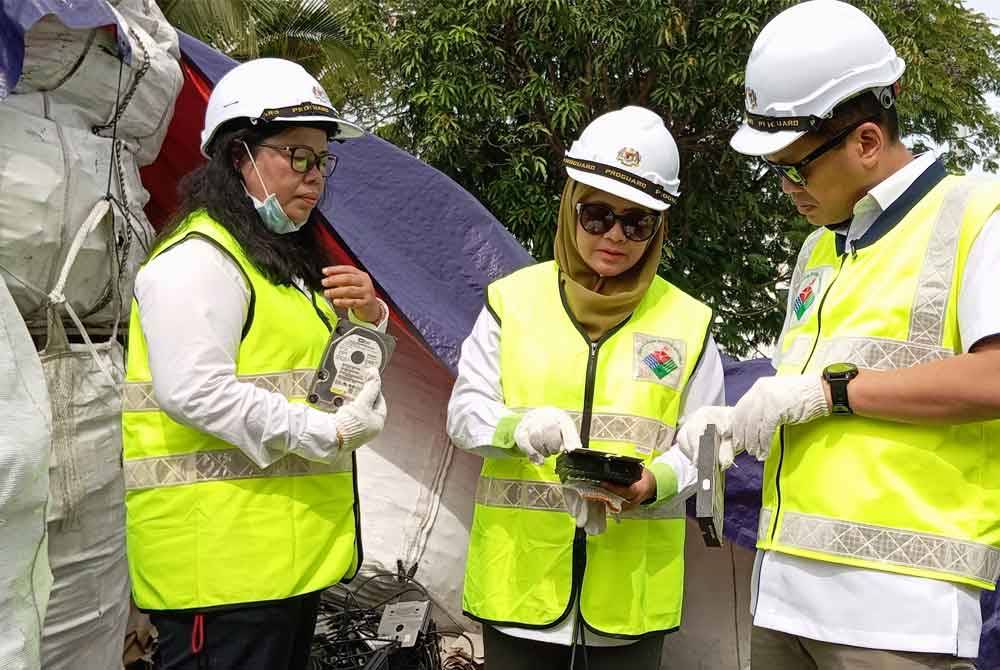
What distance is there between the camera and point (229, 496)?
1.88 m

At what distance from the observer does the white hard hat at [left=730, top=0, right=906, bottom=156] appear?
1620 mm

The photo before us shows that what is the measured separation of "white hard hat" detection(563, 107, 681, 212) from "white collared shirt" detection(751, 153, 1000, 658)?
1.88ft

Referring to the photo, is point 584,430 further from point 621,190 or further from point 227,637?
point 227,637

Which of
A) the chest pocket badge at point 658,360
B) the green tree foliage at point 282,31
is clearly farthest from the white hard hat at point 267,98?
the green tree foliage at point 282,31

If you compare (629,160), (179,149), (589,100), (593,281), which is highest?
(589,100)

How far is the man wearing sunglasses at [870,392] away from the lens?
1.48 metres

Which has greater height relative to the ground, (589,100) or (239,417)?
(589,100)

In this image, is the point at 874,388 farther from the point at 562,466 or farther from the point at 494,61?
the point at 494,61

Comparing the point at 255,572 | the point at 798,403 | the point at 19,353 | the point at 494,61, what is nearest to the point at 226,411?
the point at 255,572

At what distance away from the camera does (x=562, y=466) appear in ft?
6.08

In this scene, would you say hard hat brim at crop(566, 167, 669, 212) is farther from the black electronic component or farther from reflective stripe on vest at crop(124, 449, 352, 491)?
reflective stripe on vest at crop(124, 449, 352, 491)

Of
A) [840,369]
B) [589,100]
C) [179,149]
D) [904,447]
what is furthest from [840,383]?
[589,100]

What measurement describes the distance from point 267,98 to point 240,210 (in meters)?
0.24

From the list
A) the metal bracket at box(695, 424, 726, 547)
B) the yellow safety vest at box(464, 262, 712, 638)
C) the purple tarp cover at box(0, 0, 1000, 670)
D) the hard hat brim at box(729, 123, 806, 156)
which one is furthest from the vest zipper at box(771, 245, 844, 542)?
the purple tarp cover at box(0, 0, 1000, 670)
